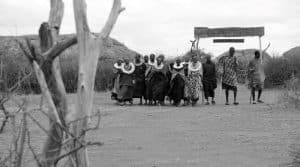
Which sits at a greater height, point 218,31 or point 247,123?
point 218,31

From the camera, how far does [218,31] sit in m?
21.4

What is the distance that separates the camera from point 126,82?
19719mm

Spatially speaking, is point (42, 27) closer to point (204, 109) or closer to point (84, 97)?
point (84, 97)

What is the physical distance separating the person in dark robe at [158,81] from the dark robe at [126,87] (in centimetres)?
61

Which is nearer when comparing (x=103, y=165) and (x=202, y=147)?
(x=103, y=165)

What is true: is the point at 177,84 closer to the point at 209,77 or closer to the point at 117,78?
the point at 209,77

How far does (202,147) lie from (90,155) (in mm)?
1845

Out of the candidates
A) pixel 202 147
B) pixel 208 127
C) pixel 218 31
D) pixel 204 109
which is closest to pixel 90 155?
pixel 202 147

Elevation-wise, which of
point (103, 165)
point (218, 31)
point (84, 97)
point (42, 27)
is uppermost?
point (218, 31)

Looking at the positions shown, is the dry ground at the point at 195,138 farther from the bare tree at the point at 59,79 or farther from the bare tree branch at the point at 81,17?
the bare tree branch at the point at 81,17

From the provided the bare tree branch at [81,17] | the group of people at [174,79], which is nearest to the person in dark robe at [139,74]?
the group of people at [174,79]

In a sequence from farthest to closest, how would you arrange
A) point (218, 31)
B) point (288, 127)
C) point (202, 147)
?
point (218, 31), point (288, 127), point (202, 147)

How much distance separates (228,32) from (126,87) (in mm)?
4189

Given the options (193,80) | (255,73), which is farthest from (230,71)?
(193,80)
